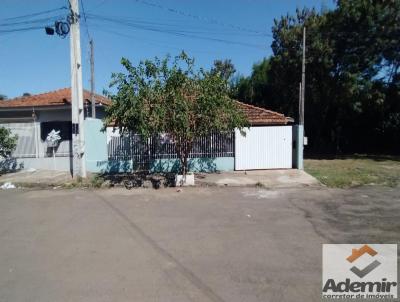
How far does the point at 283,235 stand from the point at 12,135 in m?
14.3

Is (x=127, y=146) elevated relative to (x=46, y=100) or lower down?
lower down

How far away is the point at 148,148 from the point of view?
52.4 feet

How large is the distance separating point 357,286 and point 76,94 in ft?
40.6

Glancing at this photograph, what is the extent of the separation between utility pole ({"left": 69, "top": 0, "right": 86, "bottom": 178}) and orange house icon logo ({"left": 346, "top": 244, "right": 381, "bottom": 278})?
36.2ft

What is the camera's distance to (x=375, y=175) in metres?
14.7

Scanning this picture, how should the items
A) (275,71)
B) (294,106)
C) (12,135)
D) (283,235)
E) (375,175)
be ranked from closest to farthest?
Answer: 1. (283,235)
2. (375,175)
3. (12,135)
4. (275,71)
5. (294,106)

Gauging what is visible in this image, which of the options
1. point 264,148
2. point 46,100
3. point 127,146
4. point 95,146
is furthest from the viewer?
point 46,100

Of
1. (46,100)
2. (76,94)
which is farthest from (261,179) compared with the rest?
(46,100)

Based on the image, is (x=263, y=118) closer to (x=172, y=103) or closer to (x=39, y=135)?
(x=172, y=103)

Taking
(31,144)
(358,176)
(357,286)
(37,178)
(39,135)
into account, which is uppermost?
(39,135)

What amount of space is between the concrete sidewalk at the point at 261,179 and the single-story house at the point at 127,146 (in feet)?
3.03

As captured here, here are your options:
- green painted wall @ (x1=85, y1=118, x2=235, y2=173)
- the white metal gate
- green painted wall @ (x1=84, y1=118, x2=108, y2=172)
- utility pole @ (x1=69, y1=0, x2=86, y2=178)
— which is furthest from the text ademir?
green painted wall @ (x1=84, y1=118, x2=108, y2=172)

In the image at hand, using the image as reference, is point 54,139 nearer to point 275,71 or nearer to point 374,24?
point 275,71

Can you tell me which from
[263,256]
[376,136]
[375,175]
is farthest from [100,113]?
[376,136]
